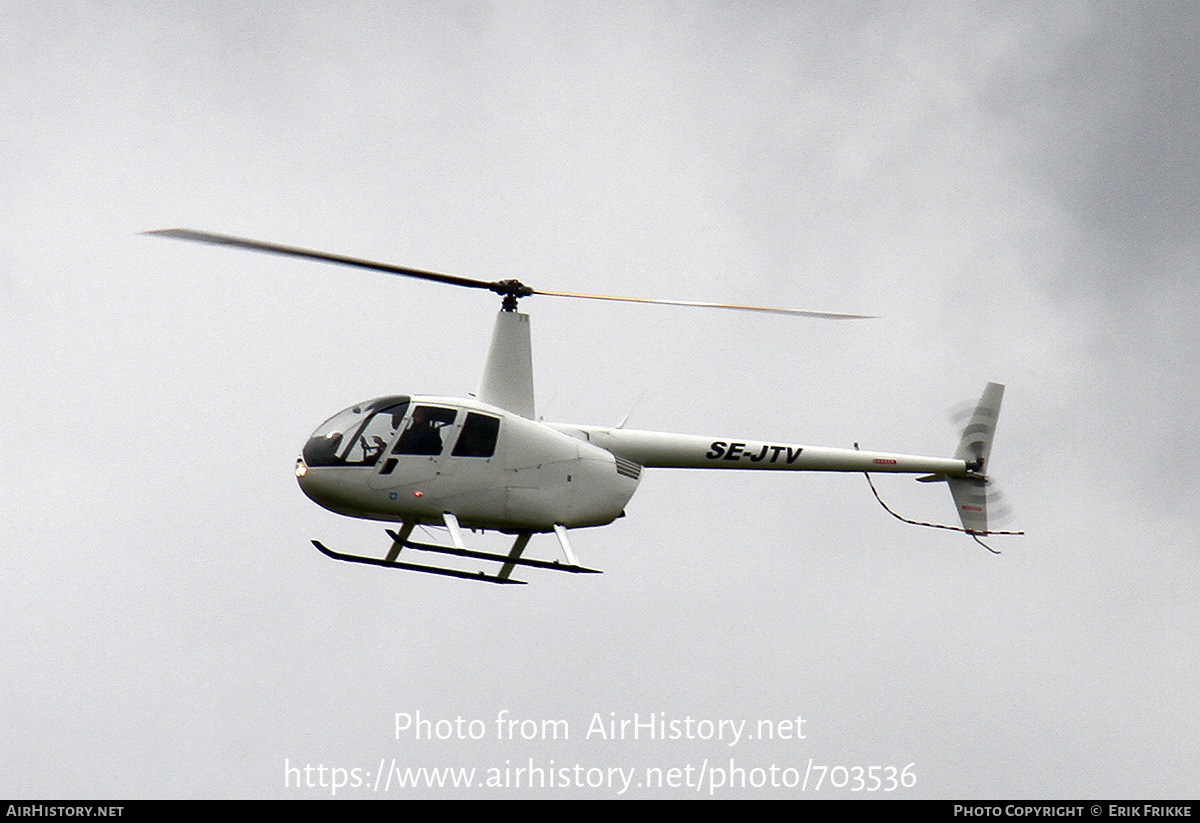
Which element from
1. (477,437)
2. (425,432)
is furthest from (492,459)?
(425,432)

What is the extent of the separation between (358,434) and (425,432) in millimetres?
1114

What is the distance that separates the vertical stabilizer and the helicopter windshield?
2029 mm

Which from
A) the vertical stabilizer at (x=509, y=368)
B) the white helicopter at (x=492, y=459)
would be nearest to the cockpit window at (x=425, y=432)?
the white helicopter at (x=492, y=459)

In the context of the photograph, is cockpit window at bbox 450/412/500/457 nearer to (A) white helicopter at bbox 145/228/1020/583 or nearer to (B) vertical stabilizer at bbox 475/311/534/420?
(A) white helicopter at bbox 145/228/1020/583

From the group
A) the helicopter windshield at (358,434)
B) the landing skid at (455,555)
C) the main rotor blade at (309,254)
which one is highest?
the main rotor blade at (309,254)

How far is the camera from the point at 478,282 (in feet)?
82.7

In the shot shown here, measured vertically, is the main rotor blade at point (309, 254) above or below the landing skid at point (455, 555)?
above

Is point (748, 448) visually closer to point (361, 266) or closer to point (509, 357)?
point (509, 357)

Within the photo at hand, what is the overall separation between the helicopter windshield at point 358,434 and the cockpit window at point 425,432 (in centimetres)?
20

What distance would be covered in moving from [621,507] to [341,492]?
5.38 m

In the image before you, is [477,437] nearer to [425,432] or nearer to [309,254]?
[425,432]

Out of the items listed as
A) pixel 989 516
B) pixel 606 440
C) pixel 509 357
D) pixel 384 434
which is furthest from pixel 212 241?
pixel 989 516

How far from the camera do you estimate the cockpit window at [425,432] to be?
949 inches

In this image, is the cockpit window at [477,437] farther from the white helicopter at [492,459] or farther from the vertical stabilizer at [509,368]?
the vertical stabilizer at [509,368]
